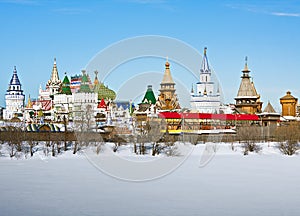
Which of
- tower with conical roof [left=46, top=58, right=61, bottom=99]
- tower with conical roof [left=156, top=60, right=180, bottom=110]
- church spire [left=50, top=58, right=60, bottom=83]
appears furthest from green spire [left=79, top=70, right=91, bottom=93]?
church spire [left=50, top=58, right=60, bottom=83]

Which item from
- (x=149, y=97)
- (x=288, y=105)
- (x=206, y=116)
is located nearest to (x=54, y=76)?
(x=149, y=97)

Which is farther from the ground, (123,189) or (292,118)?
(292,118)

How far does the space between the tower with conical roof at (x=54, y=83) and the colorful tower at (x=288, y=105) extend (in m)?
33.4

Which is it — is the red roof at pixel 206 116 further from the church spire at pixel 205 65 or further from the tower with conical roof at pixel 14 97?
the tower with conical roof at pixel 14 97

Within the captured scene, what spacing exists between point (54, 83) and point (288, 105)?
35.7m

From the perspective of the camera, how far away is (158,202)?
11.7m

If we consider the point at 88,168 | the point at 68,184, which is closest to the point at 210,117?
the point at 88,168

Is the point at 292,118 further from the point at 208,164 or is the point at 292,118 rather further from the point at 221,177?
the point at 221,177

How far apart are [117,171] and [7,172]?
3.85 meters

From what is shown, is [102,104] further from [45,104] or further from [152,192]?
[152,192]

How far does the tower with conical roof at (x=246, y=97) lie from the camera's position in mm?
61656

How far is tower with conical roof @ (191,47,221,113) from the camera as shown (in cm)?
6464

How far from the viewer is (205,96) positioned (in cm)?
6600

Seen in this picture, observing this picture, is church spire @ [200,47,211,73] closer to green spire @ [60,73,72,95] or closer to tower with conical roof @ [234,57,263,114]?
tower with conical roof @ [234,57,263,114]
